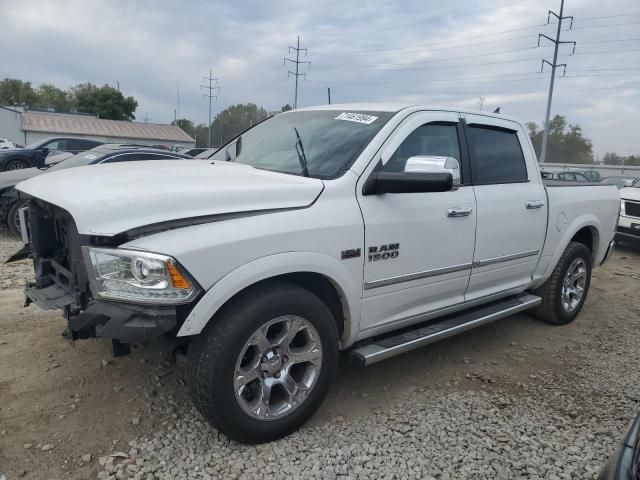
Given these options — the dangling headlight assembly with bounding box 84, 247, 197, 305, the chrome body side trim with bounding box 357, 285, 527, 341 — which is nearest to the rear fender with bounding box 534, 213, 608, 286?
the chrome body side trim with bounding box 357, 285, 527, 341

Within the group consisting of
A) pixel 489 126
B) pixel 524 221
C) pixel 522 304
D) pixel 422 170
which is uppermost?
pixel 489 126

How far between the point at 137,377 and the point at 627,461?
2.88m

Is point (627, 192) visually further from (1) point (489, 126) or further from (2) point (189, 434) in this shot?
(2) point (189, 434)

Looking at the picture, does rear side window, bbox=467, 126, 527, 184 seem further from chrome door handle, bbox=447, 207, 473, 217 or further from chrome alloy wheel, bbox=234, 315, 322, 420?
chrome alloy wheel, bbox=234, 315, 322, 420

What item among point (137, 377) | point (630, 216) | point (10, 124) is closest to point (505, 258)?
point (137, 377)

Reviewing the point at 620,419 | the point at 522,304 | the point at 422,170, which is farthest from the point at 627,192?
the point at 422,170

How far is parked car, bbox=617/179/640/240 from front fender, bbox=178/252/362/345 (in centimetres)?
782

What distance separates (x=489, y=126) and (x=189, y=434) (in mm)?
3208

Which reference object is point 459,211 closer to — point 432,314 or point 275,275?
point 432,314

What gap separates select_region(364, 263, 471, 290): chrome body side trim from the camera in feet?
10.0

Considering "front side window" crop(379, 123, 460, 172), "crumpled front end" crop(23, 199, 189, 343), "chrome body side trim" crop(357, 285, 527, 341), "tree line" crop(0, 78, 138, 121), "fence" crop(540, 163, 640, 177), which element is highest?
"tree line" crop(0, 78, 138, 121)

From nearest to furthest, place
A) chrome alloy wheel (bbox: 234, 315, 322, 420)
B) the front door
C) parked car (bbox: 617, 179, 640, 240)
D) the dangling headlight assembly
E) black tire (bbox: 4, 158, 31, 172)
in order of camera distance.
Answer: the dangling headlight assembly < chrome alloy wheel (bbox: 234, 315, 322, 420) < the front door < parked car (bbox: 617, 179, 640, 240) < black tire (bbox: 4, 158, 31, 172)

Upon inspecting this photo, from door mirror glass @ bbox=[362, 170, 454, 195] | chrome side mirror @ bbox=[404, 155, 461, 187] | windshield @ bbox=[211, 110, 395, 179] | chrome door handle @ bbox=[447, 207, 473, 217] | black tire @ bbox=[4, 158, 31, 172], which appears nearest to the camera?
door mirror glass @ bbox=[362, 170, 454, 195]

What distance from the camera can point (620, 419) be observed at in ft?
10.7
